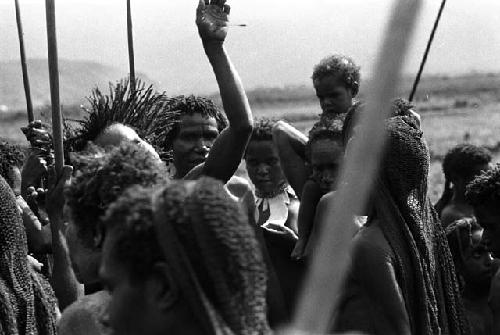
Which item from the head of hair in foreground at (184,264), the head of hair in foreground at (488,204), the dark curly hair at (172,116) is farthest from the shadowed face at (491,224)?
the head of hair in foreground at (184,264)

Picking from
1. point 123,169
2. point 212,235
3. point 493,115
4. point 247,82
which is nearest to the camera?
point 212,235

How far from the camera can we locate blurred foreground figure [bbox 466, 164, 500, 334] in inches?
185

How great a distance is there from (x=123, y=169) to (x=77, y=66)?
6782mm

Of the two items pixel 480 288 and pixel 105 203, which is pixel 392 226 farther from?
pixel 480 288

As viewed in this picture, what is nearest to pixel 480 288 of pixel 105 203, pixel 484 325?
pixel 484 325

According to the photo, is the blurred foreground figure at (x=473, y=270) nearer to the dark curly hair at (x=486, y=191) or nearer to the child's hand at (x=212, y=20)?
the dark curly hair at (x=486, y=191)

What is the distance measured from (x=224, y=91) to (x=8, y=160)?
99.0 inches

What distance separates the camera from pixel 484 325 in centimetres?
561

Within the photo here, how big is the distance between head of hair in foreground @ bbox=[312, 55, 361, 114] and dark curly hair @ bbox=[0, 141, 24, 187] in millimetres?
1595

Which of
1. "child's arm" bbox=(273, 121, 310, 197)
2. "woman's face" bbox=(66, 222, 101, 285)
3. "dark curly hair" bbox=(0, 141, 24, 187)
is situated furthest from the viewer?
"dark curly hair" bbox=(0, 141, 24, 187)

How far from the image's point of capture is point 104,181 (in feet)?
10.3

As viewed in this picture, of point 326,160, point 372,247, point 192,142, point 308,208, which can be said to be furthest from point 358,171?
point 308,208

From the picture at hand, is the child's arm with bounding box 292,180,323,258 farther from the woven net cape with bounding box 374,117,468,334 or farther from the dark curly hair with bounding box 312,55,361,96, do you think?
the woven net cape with bounding box 374,117,468,334

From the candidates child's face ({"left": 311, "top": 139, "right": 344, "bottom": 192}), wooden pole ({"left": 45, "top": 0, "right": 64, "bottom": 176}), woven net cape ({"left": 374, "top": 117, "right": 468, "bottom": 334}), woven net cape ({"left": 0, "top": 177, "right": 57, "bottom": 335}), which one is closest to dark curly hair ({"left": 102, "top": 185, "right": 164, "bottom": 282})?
wooden pole ({"left": 45, "top": 0, "right": 64, "bottom": 176})
